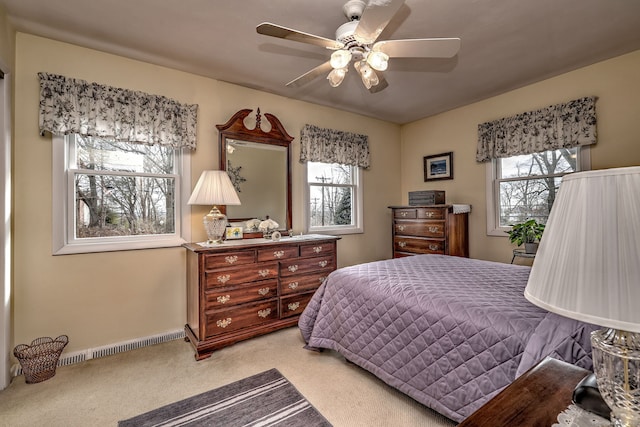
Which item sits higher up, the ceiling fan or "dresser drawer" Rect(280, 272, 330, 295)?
the ceiling fan

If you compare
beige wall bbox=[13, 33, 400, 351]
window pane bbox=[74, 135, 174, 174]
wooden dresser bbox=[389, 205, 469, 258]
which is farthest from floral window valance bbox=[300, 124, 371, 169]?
window pane bbox=[74, 135, 174, 174]

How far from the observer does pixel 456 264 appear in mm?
2561

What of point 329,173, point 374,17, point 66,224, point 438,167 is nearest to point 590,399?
point 374,17

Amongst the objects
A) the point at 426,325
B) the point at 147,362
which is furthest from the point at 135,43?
the point at 426,325

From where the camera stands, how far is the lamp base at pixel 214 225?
2.80 meters

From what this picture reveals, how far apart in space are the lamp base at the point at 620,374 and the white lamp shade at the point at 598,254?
0.26 meters

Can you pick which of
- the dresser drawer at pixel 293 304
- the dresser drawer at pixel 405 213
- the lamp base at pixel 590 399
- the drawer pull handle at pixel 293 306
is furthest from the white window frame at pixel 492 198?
the lamp base at pixel 590 399

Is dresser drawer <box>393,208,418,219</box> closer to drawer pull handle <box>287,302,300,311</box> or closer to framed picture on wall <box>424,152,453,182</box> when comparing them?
framed picture on wall <box>424,152,453,182</box>

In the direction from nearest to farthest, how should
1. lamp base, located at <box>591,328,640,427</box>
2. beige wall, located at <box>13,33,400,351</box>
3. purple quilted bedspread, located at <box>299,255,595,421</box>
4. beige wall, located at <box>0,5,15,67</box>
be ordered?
lamp base, located at <box>591,328,640,427</box> → purple quilted bedspread, located at <box>299,255,595,421</box> → beige wall, located at <box>0,5,15,67</box> → beige wall, located at <box>13,33,400,351</box>

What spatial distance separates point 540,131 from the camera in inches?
127

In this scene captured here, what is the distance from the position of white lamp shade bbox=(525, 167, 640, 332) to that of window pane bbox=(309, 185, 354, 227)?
332cm

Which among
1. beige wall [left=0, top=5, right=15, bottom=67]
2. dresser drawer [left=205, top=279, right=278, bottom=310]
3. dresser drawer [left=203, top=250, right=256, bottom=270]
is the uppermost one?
beige wall [left=0, top=5, right=15, bottom=67]

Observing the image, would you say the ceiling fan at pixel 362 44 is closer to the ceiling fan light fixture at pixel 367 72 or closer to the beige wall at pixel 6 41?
the ceiling fan light fixture at pixel 367 72

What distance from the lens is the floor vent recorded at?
2413 millimetres
